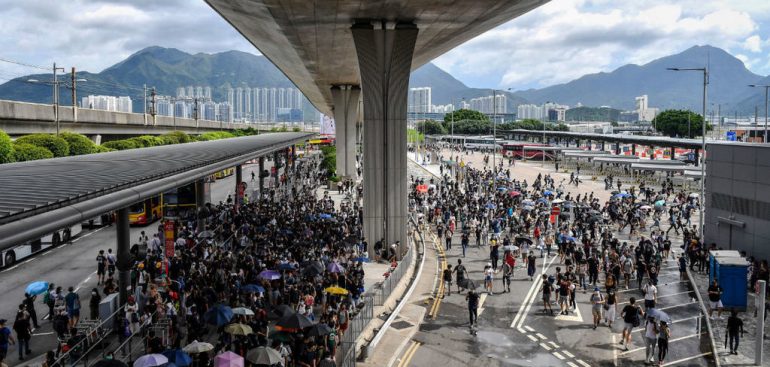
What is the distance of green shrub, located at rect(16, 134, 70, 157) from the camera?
128ft

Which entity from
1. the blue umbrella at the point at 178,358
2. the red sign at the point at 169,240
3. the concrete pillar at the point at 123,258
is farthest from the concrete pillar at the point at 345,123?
the blue umbrella at the point at 178,358

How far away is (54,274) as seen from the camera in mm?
23953

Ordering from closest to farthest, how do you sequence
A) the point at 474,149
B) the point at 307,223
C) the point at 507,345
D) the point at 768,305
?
1. the point at 507,345
2. the point at 768,305
3. the point at 307,223
4. the point at 474,149

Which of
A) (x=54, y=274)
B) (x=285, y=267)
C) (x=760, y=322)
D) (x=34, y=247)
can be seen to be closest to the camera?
(x=760, y=322)

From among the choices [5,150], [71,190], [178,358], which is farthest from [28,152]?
[178,358]

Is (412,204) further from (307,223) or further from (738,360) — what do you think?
(738,360)

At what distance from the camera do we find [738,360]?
15.2 m

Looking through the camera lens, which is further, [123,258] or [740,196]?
[740,196]

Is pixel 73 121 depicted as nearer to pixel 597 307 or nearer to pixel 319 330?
pixel 319 330

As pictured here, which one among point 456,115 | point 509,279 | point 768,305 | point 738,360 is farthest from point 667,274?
point 456,115

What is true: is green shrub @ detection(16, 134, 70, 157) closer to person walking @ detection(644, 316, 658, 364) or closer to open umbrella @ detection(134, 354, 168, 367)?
open umbrella @ detection(134, 354, 168, 367)

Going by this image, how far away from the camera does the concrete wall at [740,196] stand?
80.7 ft

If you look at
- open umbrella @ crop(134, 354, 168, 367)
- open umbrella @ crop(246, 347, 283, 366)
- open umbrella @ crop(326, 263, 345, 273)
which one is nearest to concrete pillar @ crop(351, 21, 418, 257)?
open umbrella @ crop(326, 263, 345, 273)

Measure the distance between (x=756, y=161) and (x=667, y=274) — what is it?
591 cm
